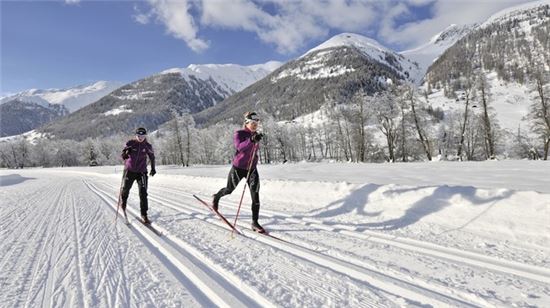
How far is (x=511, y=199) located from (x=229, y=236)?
4.99m

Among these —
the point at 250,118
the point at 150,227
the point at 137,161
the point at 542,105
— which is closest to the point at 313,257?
the point at 250,118

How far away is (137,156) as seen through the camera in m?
8.41

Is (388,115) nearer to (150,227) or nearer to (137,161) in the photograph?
(137,161)

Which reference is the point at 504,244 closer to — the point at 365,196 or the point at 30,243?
the point at 365,196

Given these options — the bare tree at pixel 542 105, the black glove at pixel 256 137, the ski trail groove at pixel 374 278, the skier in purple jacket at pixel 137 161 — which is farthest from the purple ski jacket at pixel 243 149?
the bare tree at pixel 542 105

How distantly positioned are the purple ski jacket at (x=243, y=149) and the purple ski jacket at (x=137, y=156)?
2.84 m

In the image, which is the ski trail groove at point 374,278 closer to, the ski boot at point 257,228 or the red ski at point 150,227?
the ski boot at point 257,228

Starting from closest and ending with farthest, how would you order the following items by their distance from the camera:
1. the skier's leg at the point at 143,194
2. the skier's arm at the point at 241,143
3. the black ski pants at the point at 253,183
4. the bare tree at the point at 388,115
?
the black ski pants at the point at 253,183 → the skier's arm at the point at 241,143 → the skier's leg at the point at 143,194 → the bare tree at the point at 388,115

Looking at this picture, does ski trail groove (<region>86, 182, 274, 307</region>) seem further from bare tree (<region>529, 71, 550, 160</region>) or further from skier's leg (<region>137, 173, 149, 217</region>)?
bare tree (<region>529, 71, 550, 160</region>)

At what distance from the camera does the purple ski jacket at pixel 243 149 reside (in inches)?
269

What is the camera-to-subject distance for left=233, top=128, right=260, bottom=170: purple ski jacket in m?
6.83

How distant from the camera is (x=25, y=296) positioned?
148 inches

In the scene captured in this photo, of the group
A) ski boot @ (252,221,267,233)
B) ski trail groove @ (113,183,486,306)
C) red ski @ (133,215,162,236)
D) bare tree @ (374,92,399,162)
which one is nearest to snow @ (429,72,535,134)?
bare tree @ (374,92,399,162)

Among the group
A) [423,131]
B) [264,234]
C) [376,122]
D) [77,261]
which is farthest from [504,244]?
[376,122]
